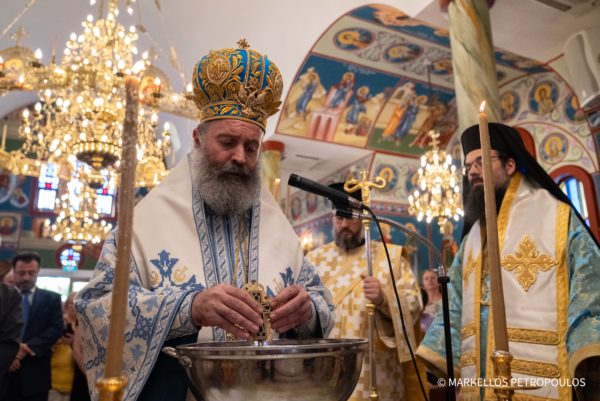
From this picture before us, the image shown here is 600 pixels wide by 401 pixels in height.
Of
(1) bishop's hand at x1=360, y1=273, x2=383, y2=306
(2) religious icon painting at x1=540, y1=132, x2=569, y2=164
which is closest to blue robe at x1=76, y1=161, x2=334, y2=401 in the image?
(1) bishop's hand at x1=360, y1=273, x2=383, y2=306

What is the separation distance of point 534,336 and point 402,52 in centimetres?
910

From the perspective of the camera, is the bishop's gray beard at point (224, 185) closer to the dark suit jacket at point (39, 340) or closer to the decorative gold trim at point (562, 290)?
the decorative gold trim at point (562, 290)

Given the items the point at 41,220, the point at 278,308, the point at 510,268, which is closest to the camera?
the point at 278,308

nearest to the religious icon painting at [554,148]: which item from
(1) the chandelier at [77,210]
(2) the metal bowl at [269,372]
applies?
(1) the chandelier at [77,210]

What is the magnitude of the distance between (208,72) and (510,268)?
173 centimetres

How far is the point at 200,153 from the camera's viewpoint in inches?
84.4

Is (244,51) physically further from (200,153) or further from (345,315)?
(345,315)

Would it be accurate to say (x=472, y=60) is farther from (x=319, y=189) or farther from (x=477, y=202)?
(x=319, y=189)

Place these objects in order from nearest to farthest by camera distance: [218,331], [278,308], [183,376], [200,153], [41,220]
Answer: [278,308] < [183,376] < [218,331] < [200,153] < [41,220]

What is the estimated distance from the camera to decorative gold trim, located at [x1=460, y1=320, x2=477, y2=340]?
2.59 metres

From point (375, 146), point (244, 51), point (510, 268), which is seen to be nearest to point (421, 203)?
point (375, 146)

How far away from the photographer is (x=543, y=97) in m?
11.1

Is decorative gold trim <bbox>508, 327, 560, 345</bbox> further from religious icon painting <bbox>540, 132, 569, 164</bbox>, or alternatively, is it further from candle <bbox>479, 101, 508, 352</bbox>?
religious icon painting <bbox>540, 132, 569, 164</bbox>

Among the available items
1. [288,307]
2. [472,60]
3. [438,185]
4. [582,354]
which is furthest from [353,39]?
[288,307]
